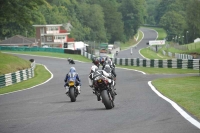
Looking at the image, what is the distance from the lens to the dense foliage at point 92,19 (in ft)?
463

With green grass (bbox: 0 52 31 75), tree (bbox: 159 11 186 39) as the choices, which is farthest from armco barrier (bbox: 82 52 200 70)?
tree (bbox: 159 11 186 39)

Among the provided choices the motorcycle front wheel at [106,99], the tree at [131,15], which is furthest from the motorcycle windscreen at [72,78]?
the tree at [131,15]

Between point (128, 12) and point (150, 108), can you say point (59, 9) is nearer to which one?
point (128, 12)

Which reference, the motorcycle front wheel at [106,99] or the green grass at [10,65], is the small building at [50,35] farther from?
the motorcycle front wheel at [106,99]

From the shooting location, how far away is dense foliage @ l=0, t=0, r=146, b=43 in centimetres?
14125

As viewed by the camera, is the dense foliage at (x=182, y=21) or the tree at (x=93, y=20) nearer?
the dense foliage at (x=182, y=21)

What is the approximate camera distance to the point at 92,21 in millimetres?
157500

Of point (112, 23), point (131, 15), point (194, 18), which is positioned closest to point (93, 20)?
point (112, 23)

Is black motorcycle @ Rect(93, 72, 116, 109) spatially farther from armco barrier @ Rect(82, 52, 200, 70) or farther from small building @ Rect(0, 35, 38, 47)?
small building @ Rect(0, 35, 38, 47)

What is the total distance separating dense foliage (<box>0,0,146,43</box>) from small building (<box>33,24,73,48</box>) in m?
3.93

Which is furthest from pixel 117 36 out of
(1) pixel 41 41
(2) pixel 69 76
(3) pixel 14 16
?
(2) pixel 69 76

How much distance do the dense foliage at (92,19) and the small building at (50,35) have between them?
3926 millimetres

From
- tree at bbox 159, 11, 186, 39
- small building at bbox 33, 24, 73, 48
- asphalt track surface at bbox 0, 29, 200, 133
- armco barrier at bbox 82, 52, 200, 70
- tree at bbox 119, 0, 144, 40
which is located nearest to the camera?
asphalt track surface at bbox 0, 29, 200, 133

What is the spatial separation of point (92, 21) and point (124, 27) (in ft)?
70.9
